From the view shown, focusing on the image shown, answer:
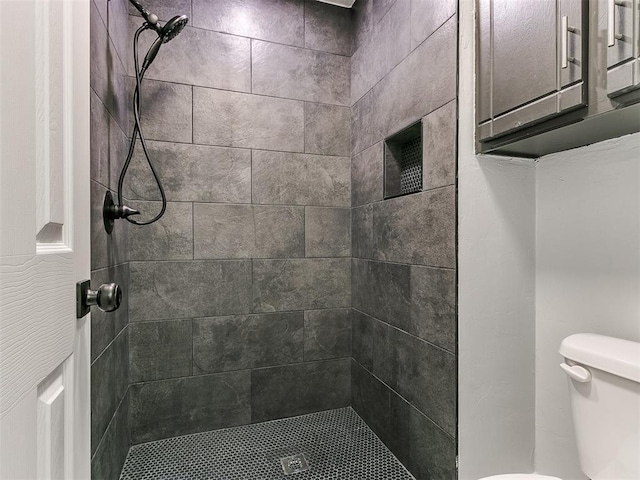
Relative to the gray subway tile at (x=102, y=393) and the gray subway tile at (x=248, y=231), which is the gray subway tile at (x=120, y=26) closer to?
the gray subway tile at (x=248, y=231)

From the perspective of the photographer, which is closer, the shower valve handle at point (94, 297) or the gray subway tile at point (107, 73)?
the shower valve handle at point (94, 297)

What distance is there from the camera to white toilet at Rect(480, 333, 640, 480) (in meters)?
0.94

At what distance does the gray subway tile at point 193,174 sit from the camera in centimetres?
175

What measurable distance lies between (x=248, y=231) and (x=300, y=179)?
0.43 meters

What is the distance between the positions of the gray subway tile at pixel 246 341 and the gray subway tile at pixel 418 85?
1200mm

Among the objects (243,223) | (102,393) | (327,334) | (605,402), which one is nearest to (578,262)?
(605,402)

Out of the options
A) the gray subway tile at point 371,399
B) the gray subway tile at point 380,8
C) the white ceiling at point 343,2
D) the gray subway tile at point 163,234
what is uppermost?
the white ceiling at point 343,2

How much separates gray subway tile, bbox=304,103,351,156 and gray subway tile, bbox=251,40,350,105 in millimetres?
54

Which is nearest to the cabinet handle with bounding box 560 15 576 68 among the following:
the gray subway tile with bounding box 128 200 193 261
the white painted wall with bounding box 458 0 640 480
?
the white painted wall with bounding box 458 0 640 480

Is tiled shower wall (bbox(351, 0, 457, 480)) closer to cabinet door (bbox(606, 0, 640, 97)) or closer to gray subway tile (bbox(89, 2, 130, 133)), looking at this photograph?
cabinet door (bbox(606, 0, 640, 97))

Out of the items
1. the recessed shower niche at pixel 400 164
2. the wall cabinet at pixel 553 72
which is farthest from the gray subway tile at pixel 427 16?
the recessed shower niche at pixel 400 164

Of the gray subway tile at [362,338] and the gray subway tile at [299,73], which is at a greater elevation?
the gray subway tile at [299,73]

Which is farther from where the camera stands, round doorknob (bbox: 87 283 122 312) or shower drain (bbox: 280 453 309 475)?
shower drain (bbox: 280 453 309 475)

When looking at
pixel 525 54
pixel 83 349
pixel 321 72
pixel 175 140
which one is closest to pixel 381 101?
pixel 321 72
